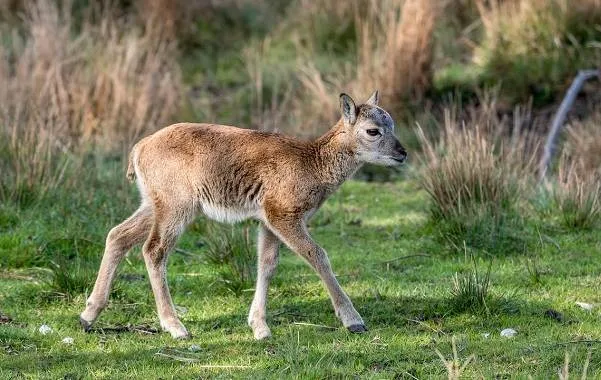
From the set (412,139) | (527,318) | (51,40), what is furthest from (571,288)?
(51,40)

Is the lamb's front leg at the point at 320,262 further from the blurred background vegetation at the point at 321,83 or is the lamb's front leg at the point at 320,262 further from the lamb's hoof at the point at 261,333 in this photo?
the blurred background vegetation at the point at 321,83

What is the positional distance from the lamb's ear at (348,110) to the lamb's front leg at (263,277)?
1.01m

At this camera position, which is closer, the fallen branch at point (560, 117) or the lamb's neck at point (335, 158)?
the lamb's neck at point (335, 158)

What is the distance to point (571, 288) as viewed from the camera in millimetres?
8805

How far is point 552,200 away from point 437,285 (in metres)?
2.71

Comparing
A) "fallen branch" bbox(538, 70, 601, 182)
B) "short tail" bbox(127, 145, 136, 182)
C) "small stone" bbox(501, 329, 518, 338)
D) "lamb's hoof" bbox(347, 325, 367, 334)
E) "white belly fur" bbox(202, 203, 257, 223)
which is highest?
"short tail" bbox(127, 145, 136, 182)

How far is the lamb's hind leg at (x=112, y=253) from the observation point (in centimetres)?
800

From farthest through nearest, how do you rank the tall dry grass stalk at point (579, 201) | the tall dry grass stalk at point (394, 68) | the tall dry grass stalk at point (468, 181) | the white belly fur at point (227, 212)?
the tall dry grass stalk at point (394, 68) → the tall dry grass stalk at point (579, 201) → the tall dry grass stalk at point (468, 181) → the white belly fur at point (227, 212)

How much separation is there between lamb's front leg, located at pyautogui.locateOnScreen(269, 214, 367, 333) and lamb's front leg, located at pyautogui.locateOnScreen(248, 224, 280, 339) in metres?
0.30

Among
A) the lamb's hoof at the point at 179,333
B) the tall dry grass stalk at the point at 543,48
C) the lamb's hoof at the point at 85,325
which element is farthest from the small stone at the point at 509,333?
the tall dry grass stalk at the point at 543,48

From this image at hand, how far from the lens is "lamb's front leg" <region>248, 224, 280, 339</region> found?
7.74 metres

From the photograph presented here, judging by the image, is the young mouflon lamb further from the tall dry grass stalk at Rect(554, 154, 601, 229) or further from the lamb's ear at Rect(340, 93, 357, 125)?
the tall dry grass stalk at Rect(554, 154, 601, 229)

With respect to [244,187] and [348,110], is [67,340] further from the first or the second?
[348,110]

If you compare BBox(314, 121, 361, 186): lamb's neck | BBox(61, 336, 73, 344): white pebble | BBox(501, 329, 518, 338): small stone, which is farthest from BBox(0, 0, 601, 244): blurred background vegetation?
BBox(61, 336, 73, 344): white pebble
